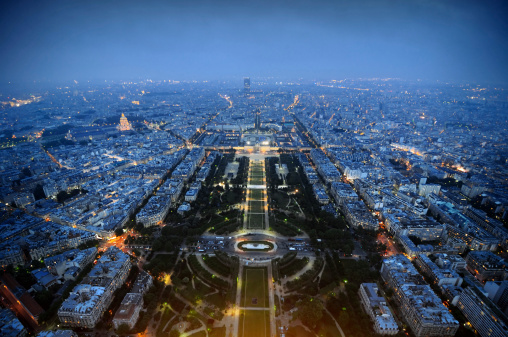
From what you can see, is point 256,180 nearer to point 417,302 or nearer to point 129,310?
point 129,310

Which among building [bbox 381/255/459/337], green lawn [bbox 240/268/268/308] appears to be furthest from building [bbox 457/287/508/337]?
green lawn [bbox 240/268/268/308]

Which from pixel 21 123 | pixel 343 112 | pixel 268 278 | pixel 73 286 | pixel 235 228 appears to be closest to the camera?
pixel 73 286

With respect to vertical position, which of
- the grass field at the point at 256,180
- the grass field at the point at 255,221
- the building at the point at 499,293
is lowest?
the grass field at the point at 255,221

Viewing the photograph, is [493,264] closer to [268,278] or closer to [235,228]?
[268,278]

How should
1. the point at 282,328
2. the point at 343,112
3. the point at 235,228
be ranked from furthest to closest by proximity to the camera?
the point at 343,112, the point at 235,228, the point at 282,328

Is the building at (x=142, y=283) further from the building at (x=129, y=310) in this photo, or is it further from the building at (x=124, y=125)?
the building at (x=124, y=125)

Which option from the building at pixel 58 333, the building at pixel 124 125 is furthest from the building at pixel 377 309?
the building at pixel 124 125

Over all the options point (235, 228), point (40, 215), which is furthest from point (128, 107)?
point (235, 228)

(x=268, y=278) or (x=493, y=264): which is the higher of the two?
(x=493, y=264)
